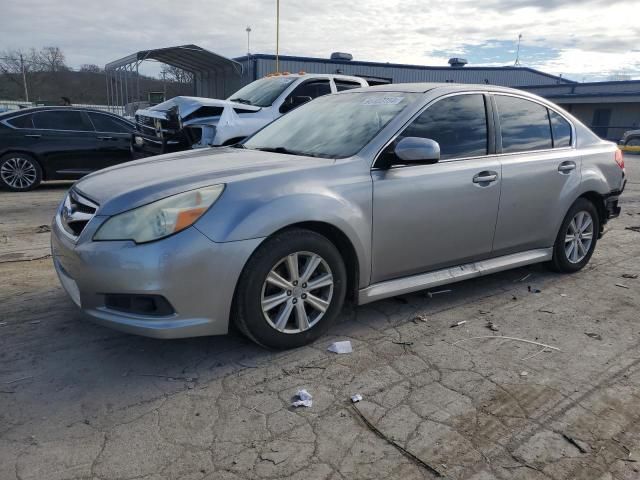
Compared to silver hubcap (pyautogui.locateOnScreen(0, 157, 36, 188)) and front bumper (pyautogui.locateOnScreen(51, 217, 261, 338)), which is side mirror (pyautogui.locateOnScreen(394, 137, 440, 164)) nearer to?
front bumper (pyautogui.locateOnScreen(51, 217, 261, 338))

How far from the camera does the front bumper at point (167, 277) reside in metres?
2.88

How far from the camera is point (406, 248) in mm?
3756

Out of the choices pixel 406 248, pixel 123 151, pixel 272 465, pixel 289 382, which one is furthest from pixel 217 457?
pixel 123 151

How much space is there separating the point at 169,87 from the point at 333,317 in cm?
3099

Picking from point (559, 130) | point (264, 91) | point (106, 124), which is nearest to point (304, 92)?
point (264, 91)

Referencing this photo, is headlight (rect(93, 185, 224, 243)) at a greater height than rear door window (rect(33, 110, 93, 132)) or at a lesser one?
lesser

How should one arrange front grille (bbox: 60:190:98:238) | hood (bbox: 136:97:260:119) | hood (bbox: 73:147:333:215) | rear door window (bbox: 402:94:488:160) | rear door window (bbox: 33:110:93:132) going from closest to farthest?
1. hood (bbox: 73:147:333:215)
2. front grille (bbox: 60:190:98:238)
3. rear door window (bbox: 402:94:488:160)
4. hood (bbox: 136:97:260:119)
5. rear door window (bbox: 33:110:93:132)

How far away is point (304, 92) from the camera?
9.55 m

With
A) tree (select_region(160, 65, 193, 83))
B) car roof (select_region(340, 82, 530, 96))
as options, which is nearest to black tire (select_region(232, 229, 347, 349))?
car roof (select_region(340, 82, 530, 96))

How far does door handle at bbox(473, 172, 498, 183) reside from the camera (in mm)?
4055

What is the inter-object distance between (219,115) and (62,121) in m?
3.19

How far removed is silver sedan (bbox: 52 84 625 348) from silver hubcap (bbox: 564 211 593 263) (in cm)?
3

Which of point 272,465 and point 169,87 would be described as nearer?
point 272,465

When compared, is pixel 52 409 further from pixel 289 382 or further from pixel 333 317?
pixel 333 317
